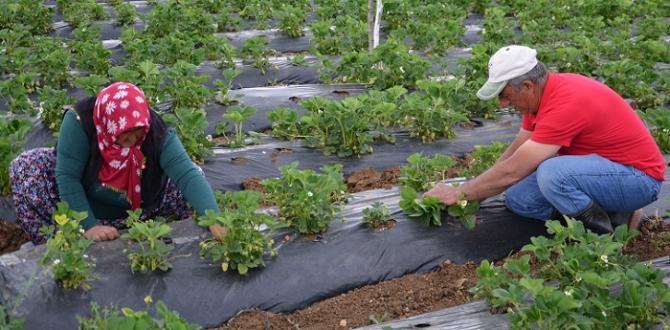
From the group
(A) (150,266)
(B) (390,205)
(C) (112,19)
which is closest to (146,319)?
(A) (150,266)

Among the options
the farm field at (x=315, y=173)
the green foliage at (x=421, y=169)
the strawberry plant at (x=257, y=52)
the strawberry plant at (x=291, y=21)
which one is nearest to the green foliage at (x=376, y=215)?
the farm field at (x=315, y=173)

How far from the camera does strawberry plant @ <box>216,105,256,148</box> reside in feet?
17.7

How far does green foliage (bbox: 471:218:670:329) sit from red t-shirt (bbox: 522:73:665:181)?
527 millimetres

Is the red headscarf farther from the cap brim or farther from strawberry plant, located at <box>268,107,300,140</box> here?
the cap brim

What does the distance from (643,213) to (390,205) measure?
1.36 metres

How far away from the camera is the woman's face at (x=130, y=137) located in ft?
13.1

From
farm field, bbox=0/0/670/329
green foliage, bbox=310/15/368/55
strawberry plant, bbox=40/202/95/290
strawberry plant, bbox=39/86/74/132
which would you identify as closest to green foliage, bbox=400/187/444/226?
farm field, bbox=0/0/670/329

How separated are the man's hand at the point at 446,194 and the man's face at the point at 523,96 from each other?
1.58 feet

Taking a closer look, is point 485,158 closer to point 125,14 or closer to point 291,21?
point 291,21

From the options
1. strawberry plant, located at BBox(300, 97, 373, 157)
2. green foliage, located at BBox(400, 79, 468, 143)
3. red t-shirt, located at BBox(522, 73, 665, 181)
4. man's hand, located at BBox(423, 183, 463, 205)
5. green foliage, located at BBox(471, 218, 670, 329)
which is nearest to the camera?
green foliage, located at BBox(471, 218, 670, 329)

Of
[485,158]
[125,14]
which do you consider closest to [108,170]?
[485,158]

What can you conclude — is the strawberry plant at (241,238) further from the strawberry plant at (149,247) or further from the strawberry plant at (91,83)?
the strawberry plant at (91,83)

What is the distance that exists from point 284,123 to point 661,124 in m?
2.38

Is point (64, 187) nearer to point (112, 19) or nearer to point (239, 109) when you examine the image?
Answer: point (239, 109)
